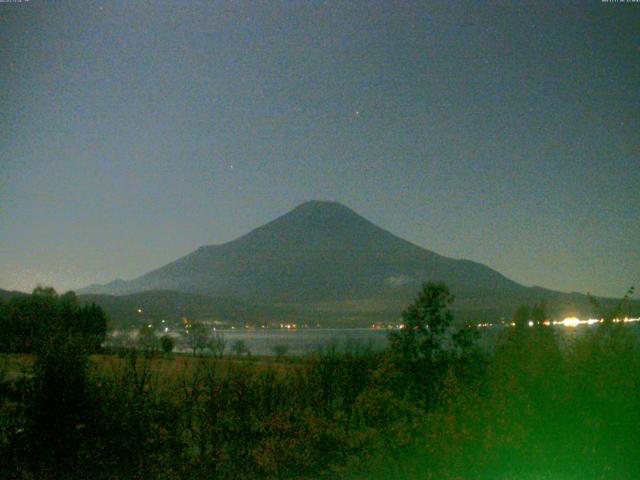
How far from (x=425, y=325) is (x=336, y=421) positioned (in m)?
3.80

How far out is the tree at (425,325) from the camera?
11.9 metres

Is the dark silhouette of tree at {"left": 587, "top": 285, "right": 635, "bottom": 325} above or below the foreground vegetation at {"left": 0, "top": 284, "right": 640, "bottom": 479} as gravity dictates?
above

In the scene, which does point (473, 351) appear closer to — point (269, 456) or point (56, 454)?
point (269, 456)

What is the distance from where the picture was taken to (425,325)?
12.3 metres

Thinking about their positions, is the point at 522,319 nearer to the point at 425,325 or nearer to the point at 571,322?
the point at 571,322

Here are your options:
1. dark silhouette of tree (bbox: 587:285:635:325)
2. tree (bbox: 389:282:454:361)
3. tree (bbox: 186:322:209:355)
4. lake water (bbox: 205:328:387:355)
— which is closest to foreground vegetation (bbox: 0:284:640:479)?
A: dark silhouette of tree (bbox: 587:285:635:325)

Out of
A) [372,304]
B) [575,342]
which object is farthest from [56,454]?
[372,304]

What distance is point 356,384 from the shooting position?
10.7m

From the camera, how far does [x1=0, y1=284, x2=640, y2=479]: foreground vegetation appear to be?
6.70 meters

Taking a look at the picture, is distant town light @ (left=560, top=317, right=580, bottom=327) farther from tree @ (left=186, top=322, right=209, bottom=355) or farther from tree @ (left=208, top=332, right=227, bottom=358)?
tree @ (left=186, top=322, right=209, bottom=355)

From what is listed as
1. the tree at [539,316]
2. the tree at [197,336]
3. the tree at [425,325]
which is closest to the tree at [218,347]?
the tree at [425,325]

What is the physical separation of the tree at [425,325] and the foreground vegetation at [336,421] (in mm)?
2052

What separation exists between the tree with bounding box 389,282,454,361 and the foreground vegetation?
6.73ft

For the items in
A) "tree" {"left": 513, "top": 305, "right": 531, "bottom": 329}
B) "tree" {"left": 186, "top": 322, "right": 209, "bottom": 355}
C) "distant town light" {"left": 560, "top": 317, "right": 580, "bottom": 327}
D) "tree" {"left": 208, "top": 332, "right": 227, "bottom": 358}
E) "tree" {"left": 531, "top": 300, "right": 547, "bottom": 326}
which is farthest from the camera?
"tree" {"left": 186, "top": 322, "right": 209, "bottom": 355}
